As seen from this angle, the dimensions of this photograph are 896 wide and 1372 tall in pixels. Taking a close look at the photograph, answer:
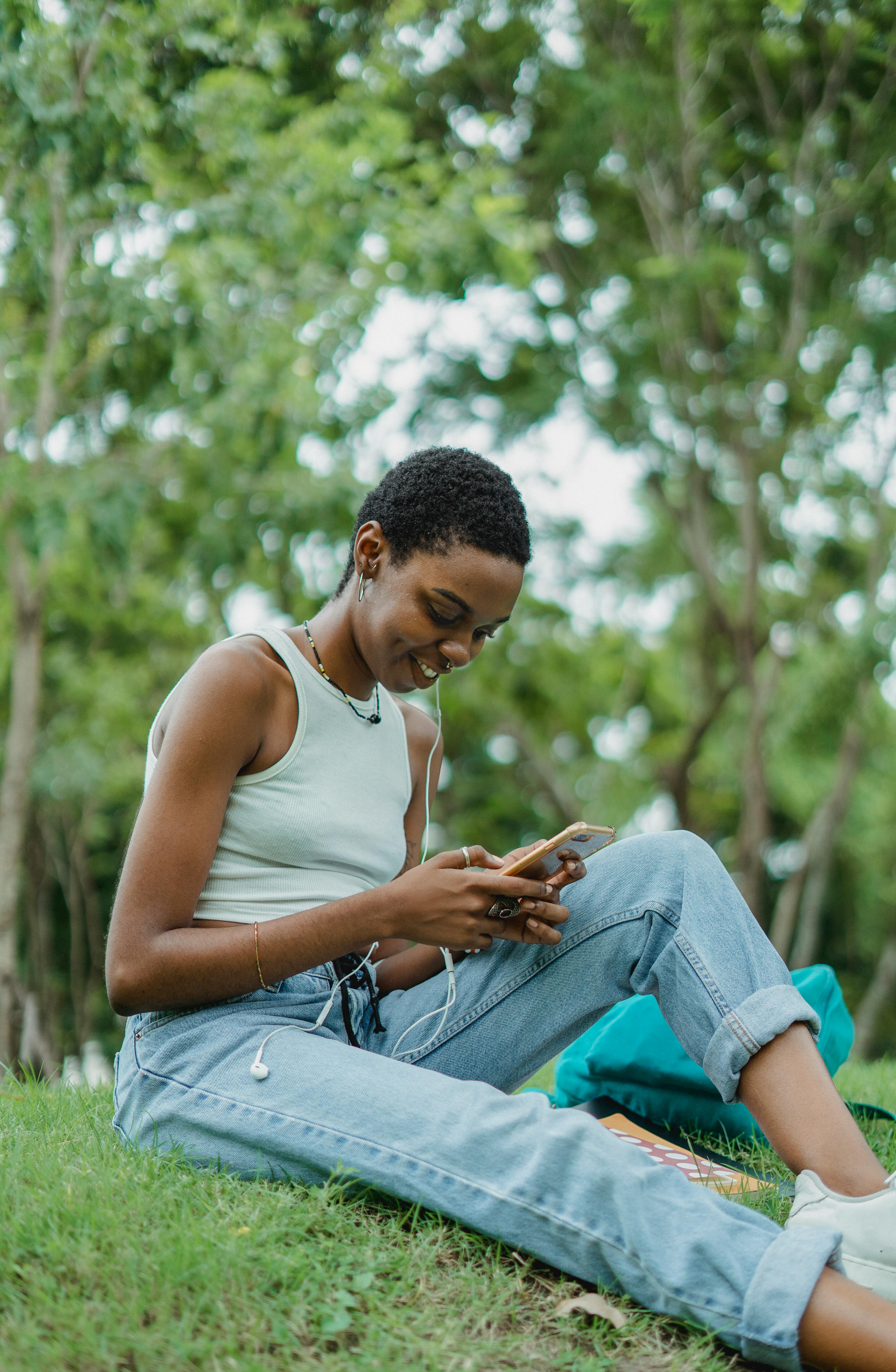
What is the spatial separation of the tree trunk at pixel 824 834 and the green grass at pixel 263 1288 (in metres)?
9.27

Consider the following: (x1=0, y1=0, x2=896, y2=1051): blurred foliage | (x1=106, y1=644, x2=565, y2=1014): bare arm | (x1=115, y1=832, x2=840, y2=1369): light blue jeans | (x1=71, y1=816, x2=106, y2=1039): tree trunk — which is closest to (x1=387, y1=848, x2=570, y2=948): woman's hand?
(x1=106, y1=644, x2=565, y2=1014): bare arm

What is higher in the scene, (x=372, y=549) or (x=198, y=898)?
(x=372, y=549)

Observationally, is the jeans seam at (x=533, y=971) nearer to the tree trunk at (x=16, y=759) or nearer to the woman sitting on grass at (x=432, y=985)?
the woman sitting on grass at (x=432, y=985)

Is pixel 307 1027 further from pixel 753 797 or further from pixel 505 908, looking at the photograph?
pixel 753 797

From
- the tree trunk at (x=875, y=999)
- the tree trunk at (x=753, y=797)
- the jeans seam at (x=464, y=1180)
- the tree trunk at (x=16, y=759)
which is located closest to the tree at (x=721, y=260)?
the tree trunk at (x=753, y=797)

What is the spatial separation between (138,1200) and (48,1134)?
68 centimetres

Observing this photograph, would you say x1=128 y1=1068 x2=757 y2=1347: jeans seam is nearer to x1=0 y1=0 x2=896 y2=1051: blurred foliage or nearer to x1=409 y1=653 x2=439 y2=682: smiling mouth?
x1=409 y1=653 x2=439 y2=682: smiling mouth

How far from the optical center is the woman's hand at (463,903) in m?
2.40

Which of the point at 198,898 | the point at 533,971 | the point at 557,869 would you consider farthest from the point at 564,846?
the point at 198,898

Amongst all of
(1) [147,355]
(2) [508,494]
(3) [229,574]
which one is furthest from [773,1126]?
(3) [229,574]

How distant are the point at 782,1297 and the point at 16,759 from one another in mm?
6206

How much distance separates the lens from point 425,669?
2.75 m

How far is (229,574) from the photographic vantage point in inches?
376

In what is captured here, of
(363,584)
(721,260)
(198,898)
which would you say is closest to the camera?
(198,898)
